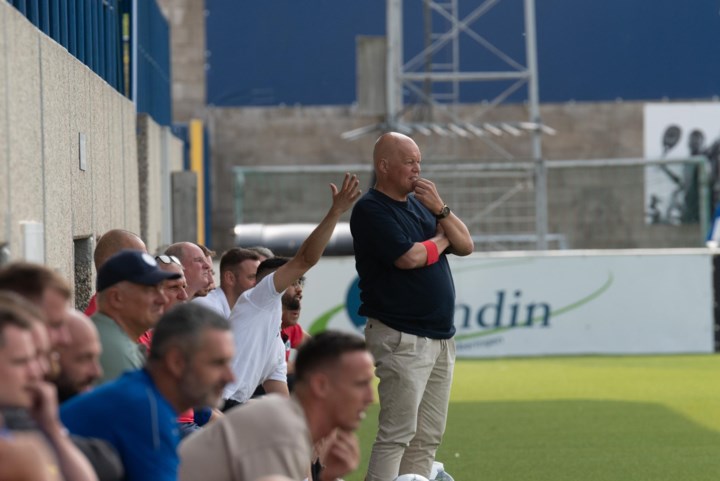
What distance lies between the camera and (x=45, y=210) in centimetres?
768

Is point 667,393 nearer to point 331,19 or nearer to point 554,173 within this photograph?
point 554,173

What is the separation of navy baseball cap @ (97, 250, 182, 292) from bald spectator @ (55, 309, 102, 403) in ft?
3.13

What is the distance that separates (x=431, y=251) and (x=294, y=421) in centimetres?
389

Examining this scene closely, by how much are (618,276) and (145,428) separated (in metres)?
16.9

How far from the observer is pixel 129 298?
5.75 meters

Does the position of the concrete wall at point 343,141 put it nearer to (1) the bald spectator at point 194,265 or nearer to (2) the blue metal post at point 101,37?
(2) the blue metal post at point 101,37

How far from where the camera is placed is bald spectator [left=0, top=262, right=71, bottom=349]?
451 cm

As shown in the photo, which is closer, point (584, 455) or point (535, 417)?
point (584, 455)

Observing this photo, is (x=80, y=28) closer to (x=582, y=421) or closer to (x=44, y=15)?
(x=44, y=15)

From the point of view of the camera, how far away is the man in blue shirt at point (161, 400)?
15.2 ft

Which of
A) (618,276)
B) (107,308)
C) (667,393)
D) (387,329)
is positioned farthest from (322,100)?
(107,308)

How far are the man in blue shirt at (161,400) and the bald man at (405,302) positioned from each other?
12.8ft

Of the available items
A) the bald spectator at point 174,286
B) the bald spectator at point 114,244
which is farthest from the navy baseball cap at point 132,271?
the bald spectator at point 114,244

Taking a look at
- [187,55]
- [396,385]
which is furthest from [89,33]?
[187,55]
